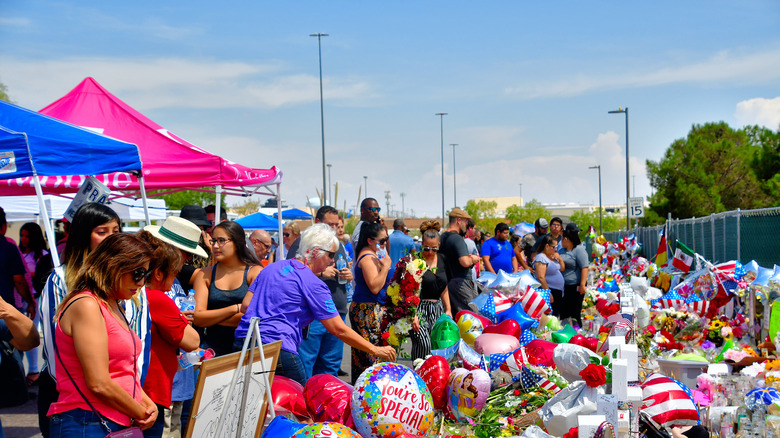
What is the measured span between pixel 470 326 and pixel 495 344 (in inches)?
36.3

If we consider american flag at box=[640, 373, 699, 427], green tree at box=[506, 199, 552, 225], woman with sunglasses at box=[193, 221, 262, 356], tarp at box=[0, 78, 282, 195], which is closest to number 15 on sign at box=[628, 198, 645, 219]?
tarp at box=[0, 78, 282, 195]

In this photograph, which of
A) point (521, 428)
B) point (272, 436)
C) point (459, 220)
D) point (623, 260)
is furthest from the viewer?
point (623, 260)

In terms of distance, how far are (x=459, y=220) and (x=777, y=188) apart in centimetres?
2079

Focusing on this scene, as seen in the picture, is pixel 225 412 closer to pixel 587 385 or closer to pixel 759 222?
pixel 587 385

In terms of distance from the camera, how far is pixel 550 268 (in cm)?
888

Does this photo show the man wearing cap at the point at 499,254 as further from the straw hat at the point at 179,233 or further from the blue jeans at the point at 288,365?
the straw hat at the point at 179,233

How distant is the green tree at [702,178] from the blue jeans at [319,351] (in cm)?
3126

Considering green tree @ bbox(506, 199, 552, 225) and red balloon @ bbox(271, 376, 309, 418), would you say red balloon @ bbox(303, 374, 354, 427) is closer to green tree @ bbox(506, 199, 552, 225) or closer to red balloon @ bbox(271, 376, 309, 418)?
red balloon @ bbox(271, 376, 309, 418)

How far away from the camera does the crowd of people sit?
8.82 feet

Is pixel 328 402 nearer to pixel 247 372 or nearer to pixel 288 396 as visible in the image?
pixel 288 396

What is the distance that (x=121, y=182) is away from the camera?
780cm

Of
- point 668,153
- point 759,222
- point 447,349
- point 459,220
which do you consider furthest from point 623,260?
point 668,153

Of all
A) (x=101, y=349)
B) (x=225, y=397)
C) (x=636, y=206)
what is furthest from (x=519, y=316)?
(x=636, y=206)

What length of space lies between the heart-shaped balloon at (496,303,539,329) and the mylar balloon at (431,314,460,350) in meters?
0.81
